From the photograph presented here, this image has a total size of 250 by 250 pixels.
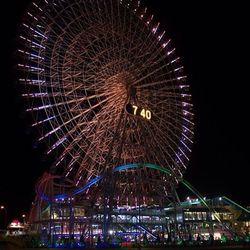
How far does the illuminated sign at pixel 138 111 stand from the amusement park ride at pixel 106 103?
124mm

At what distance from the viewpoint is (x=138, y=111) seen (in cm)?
4662

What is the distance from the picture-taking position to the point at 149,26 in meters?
49.9

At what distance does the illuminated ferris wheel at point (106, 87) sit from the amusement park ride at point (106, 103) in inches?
4.5

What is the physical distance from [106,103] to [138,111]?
4.73 meters

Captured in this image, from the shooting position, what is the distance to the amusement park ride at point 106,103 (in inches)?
1706

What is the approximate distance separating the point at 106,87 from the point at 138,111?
5004mm

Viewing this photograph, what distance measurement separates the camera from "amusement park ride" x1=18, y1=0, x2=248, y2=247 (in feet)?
142

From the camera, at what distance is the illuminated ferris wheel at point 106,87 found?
4309 centimetres

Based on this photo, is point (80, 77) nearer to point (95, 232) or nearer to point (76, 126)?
point (76, 126)

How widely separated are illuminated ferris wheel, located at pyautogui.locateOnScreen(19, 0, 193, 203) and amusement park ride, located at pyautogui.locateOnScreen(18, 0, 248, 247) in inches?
4.5

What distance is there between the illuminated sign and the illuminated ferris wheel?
0.40ft

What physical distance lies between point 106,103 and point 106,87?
7.41ft

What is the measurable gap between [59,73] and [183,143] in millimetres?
19789

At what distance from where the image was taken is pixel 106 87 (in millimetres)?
47781
